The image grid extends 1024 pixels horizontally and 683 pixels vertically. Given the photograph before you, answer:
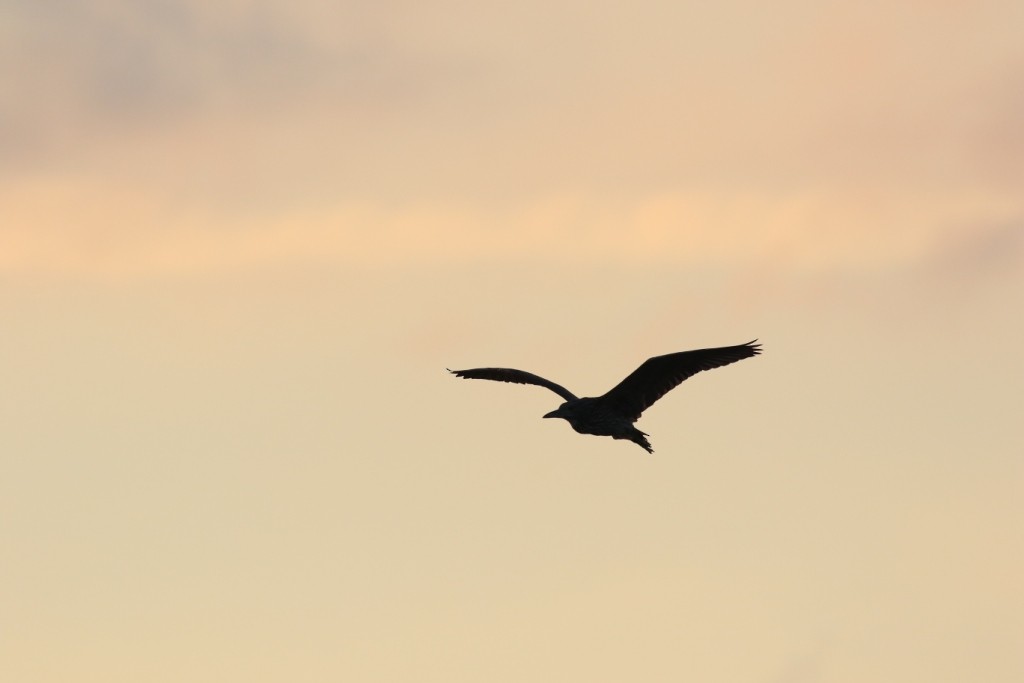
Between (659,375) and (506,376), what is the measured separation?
504 cm

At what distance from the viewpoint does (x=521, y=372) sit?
39.6 metres

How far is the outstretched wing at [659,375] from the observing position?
113ft

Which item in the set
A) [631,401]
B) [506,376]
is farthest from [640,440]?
[506,376]

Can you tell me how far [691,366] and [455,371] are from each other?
24.8ft

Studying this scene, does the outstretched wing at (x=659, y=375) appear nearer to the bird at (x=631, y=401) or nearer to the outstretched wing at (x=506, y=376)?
the bird at (x=631, y=401)

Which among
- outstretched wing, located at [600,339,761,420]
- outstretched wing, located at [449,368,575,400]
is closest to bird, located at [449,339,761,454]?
outstretched wing, located at [600,339,761,420]

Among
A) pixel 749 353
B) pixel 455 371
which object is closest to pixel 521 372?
pixel 455 371

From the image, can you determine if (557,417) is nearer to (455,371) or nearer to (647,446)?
(647,446)

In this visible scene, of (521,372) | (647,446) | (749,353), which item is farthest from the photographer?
(521,372)

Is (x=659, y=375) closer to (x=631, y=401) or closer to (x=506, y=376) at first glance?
(x=631, y=401)

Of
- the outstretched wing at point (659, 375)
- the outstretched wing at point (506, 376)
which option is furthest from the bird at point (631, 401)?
the outstretched wing at point (506, 376)

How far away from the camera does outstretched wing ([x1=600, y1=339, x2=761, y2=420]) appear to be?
34.6 metres

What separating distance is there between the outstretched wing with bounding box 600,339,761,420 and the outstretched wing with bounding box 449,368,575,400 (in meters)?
2.35

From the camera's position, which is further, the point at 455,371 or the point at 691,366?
the point at 455,371
